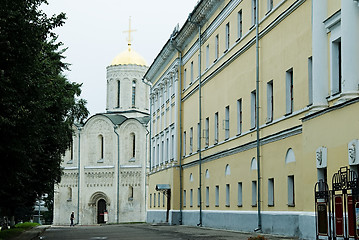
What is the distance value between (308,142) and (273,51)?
7291 mm

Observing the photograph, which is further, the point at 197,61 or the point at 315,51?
the point at 197,61

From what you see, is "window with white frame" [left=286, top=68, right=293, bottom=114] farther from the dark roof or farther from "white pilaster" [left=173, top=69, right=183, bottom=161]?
the dark roof

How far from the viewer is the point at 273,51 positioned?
25.3m

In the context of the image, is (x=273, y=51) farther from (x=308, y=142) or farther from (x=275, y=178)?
(x=308, y=142)

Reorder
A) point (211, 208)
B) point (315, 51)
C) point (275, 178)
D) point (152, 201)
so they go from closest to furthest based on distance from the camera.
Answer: point (315, 51)
point (275, 178)
point (211, 208)
point (152, 201)

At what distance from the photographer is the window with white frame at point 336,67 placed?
18.5 m

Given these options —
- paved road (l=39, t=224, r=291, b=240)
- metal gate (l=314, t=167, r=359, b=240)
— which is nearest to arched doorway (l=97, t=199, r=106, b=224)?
paved road (l=39, t=224, r=291, b=240)

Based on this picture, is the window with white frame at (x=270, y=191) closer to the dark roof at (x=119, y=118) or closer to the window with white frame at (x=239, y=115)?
the window with white frame at (x=239, y=115)

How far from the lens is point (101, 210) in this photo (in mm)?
73438

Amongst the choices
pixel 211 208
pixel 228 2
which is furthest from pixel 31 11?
pixel 211 208

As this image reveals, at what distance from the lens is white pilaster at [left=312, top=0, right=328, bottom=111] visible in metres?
19.1

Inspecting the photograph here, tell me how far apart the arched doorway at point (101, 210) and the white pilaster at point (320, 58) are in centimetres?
5608

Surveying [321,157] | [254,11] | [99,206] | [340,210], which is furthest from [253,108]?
[99,206]

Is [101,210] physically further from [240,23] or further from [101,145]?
[240,23]
